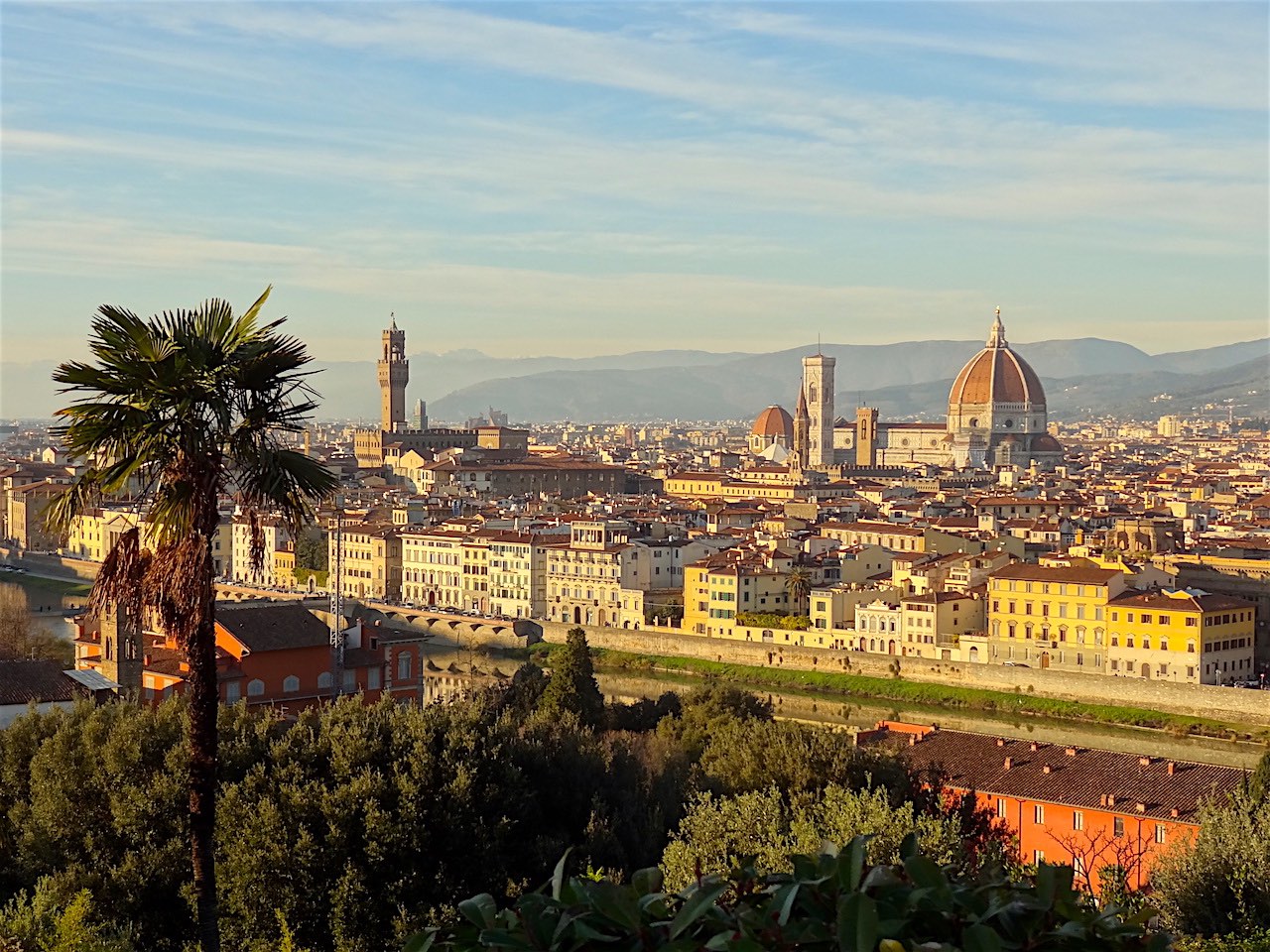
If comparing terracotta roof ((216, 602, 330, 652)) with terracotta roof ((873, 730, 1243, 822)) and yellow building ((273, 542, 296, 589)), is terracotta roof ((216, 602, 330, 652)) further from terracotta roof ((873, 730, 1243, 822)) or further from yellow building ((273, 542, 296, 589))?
yellow building ((273, 542, 296, 589))

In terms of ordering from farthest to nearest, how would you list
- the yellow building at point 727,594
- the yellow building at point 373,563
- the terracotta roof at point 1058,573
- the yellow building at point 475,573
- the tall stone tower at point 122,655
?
the yellow building at point 373,563
the yellow building at point 475,573
the yellow building at point 727,594
the terracotta roof at point 1058,573
the tall stone tower at point 122,655

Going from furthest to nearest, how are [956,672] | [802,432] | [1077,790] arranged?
[802,432], [956,672], [1077,790]

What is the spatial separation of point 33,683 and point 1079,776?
925 centimetres

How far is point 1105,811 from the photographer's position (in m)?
14.6

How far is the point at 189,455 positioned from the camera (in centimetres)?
582

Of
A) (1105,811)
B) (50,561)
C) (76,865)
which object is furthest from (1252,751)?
(50,561)

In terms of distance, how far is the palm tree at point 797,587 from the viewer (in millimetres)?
34281

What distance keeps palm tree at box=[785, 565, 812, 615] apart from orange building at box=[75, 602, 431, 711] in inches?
633

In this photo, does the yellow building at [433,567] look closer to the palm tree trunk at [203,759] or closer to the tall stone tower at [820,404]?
the palm tree trunk at [203,759]

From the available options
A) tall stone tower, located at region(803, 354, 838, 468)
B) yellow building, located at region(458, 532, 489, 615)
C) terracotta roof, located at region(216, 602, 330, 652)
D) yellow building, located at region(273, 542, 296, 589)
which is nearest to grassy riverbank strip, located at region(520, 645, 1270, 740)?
yellow building, located at region(458, 532, 489, 615)

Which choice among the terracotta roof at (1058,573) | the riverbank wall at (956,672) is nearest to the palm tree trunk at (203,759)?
the riverbank wall at (956,672)

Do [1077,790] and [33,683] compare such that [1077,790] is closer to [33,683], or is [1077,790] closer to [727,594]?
[33,683]

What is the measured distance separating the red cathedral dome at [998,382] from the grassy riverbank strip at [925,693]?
60.1 metres

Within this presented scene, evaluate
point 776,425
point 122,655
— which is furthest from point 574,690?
point 776,425
